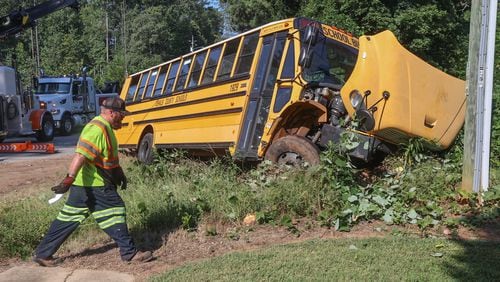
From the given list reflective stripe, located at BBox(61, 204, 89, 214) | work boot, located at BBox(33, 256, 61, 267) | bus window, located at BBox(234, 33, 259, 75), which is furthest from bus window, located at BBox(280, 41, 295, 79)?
work boot, located at BBox(33, 256, 61, 267)

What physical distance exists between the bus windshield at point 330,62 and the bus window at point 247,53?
3.70 ft

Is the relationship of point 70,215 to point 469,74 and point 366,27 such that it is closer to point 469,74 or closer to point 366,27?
point 469,74

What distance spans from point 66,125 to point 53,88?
1915 millimetres

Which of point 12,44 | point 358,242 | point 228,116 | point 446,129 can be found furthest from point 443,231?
point 12,44

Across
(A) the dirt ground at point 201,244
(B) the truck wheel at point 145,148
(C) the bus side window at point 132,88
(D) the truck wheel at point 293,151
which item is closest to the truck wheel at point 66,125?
(C) the bus side window at point 132,88

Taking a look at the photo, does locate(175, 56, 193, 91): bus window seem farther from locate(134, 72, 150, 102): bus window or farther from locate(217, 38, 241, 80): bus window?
locate(134, 72, 150, 102): bus window

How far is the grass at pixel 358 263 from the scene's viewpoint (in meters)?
4.55

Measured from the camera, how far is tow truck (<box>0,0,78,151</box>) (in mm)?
18234

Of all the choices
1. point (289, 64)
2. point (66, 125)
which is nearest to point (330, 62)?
point (289, 64)

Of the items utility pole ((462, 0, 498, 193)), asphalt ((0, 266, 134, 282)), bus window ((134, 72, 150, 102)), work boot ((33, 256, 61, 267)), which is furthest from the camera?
bus window ((134, 72, 150, 102))

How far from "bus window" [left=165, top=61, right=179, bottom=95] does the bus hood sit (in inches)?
205

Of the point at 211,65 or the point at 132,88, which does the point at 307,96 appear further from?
the point at 132,88

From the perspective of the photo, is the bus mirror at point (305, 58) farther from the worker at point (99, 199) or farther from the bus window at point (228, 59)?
the worker at point (99, 199)

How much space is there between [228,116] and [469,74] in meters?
3.66
